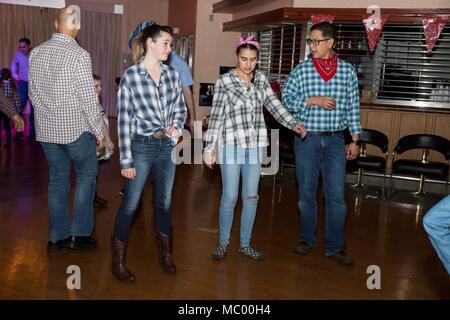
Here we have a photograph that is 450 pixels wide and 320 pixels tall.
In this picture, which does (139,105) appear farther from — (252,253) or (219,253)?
(252,253)

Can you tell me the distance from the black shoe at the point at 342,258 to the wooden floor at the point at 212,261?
56mm

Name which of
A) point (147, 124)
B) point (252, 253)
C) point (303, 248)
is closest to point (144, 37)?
point (147, 124)

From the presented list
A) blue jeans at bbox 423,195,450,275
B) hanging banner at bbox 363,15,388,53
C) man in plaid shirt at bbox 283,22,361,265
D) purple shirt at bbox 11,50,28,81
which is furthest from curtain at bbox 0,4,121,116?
blue jeans at bbox 423,195,450,275

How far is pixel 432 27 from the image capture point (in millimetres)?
7391

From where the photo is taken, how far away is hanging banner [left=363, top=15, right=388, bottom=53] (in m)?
7.54

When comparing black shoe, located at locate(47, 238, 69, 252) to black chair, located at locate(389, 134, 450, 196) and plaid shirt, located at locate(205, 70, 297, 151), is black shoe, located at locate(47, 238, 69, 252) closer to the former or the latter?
plaid shirt, located at locate(205, 70, 297, 151)

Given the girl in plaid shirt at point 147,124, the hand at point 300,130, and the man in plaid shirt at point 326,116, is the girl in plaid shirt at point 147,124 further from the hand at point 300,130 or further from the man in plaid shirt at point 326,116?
the man in plaid shirt at point 326,116

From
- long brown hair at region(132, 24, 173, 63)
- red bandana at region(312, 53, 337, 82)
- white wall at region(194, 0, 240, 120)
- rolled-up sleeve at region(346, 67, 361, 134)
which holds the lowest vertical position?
rolled-up sleeve at region(346, 67, 361, 134)

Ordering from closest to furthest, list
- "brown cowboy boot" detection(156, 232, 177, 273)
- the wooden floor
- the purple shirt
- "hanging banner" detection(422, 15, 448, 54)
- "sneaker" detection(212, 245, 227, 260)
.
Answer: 1. the wooden floor
2. "brown cowboy boot" detection(156, 232, 177, 273)
3. "sneaker" detection(212, 245, 227, 260)
4. "hanging banner" detection(422, 15, 448, 54)
5. the purple shirt

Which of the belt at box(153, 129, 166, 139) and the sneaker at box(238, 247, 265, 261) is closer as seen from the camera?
the belt at box(153, 129, 166, 139)

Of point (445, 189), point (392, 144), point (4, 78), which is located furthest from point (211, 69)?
point (445, 189)

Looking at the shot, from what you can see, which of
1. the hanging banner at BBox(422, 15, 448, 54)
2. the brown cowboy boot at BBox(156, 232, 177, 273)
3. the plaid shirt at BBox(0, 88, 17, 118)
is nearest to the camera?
the brown cowboy boot at BBox(156, 232, 177, 273)

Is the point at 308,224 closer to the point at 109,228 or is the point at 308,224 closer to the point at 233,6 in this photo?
the point at 109,228

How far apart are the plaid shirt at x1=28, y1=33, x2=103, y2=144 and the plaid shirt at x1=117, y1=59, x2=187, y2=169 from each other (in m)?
0.49
